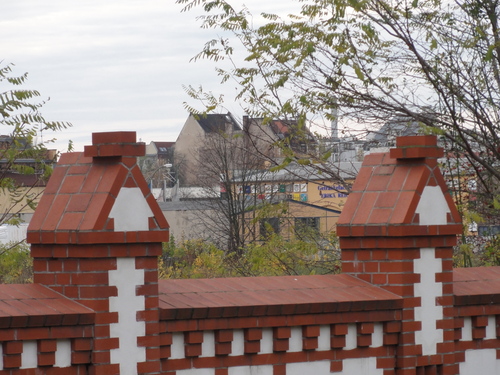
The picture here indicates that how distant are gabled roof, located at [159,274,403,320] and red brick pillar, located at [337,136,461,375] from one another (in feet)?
0.60

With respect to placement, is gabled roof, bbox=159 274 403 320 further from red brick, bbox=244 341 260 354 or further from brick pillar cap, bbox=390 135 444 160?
brick pillar cap, bbox=390 135 444 160

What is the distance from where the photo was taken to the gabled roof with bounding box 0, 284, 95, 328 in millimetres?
4727

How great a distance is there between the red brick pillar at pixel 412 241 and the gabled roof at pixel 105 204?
166 centimetres

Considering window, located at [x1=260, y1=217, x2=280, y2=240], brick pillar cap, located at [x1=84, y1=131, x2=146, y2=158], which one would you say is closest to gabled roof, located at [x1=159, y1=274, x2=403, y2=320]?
brick pillar cap, located at [x1=84, y1=131, x2=146, y2=158]

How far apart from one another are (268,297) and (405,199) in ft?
3.90

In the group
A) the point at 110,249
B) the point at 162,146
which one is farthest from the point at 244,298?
the point at 162,146

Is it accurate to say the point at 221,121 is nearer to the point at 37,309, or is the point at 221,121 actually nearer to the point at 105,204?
the point at 105,204

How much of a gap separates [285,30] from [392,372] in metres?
5.77

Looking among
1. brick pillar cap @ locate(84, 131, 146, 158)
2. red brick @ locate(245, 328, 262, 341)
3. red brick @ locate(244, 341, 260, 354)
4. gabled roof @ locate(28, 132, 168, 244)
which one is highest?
brick pillar cap @ locate(84, 131, 146, 158)

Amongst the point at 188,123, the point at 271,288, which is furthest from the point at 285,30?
the point at 188,123

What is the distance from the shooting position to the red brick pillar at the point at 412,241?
6.16 m

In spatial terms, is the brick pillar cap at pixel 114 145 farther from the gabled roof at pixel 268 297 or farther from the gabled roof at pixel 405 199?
the gabled roof at pixel 405 199

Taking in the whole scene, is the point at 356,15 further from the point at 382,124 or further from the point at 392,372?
the point at 392,372

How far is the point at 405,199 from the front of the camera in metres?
6.14
